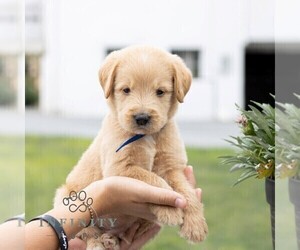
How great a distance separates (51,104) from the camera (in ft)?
5.72

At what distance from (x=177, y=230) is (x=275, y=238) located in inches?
11.0

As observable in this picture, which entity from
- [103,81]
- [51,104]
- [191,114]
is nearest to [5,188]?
[51,104]

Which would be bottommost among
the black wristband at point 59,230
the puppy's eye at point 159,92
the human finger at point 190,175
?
the black wristband at point 59,230

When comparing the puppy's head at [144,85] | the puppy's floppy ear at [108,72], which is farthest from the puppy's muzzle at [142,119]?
the puppy's floppy ear at [108,72]

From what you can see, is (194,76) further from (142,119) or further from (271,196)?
(271,196)

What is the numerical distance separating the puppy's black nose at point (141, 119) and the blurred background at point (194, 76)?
0.38 feet

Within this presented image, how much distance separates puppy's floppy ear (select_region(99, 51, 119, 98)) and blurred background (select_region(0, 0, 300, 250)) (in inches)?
1.7

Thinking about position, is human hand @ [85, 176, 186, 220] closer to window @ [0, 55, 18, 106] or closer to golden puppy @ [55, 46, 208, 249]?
golden puppy @ [55, 46, 208, 249]

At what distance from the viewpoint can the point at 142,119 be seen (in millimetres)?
1632

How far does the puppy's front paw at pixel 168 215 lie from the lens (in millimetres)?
1667

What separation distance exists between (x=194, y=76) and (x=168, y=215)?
39 cm

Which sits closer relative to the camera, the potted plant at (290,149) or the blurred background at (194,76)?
the potted plant at (290,149)

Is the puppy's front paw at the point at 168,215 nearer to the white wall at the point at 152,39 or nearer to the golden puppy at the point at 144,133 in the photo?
the golden puppy at the point at 144,133

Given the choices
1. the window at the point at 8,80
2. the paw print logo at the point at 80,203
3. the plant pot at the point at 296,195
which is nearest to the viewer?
the plant pot at the point at 296,195
